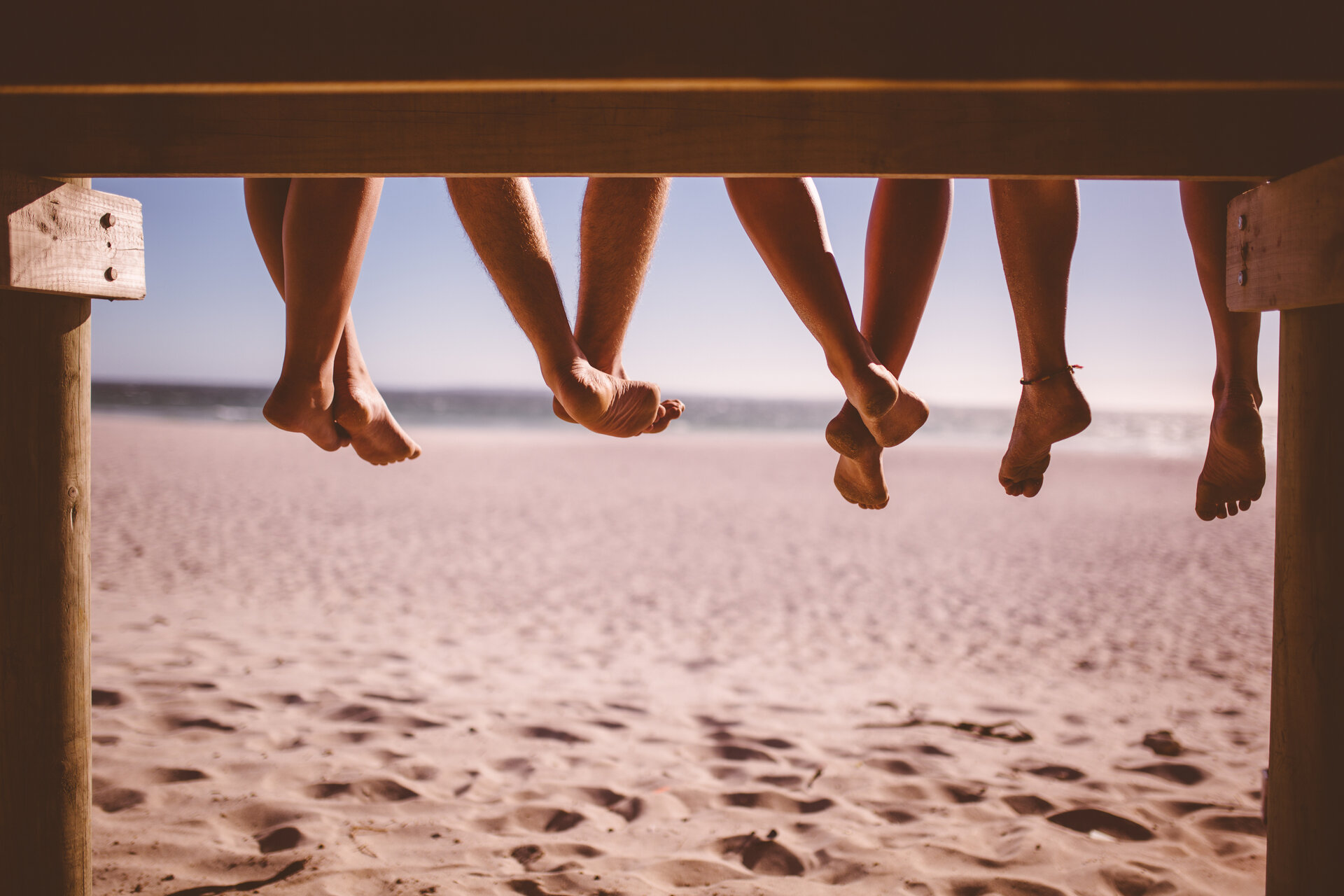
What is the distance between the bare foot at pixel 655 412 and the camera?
1.43 metres

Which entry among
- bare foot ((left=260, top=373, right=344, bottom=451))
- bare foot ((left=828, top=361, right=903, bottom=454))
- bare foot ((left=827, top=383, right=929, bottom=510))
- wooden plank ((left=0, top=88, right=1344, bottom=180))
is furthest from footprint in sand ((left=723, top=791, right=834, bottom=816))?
wooden plank ((left=0, top=88, right=1344, bottom=180))

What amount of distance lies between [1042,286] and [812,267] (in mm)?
476

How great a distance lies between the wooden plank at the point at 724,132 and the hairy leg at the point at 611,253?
39cm

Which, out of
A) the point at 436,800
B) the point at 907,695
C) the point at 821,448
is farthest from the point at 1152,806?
the point at 821,448

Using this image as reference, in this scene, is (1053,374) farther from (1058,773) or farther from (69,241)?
(1058,773)

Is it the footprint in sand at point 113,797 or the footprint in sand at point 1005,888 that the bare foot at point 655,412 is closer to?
the footprint in sand at point 1005,888

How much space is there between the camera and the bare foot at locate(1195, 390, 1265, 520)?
166cm

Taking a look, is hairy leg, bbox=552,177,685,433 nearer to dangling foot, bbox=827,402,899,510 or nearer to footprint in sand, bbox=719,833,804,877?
dangling foot, bbox=827,402,899,510

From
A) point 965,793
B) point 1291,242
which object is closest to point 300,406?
point 1291,242

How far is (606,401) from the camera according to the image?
1.36 metres

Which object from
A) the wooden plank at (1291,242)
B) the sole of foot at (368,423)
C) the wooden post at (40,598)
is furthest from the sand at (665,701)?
the wooden plank at (1291,242)

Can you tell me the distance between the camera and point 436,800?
276cm

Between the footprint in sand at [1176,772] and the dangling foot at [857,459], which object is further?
the footprint in sand at [1176,772]

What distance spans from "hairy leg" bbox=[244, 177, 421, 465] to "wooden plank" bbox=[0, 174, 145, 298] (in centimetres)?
31
